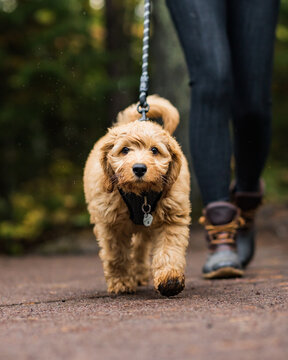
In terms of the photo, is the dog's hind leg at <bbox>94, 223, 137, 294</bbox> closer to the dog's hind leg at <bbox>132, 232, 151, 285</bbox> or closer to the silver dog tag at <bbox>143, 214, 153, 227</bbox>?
the silver dog tag at <bbox>143, 214, 153, 227</bbox>

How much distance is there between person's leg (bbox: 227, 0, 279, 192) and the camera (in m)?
3.79

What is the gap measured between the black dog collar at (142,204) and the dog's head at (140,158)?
0.06 metres

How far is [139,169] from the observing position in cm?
268

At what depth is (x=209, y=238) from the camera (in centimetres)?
377

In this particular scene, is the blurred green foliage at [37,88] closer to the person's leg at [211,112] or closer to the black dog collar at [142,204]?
the person's leg at [211,112]

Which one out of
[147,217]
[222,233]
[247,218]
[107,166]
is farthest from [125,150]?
[247,218]

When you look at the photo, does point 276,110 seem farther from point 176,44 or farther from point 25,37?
point 25,37

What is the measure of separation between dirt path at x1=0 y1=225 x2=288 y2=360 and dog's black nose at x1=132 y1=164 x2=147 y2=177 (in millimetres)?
640

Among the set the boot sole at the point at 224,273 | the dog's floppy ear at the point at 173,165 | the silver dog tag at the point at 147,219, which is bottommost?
the boot sole at the point at 224,273

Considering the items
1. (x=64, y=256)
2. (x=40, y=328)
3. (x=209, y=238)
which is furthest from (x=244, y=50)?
(x=64, y=256)

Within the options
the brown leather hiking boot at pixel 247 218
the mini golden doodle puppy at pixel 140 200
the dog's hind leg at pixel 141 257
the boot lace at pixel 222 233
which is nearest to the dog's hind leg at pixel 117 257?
the mini golden doodle puppy at pixel 140 200

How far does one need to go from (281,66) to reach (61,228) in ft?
20.8

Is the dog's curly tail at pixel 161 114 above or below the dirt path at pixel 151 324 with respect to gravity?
A: above

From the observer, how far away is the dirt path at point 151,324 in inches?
58.9
